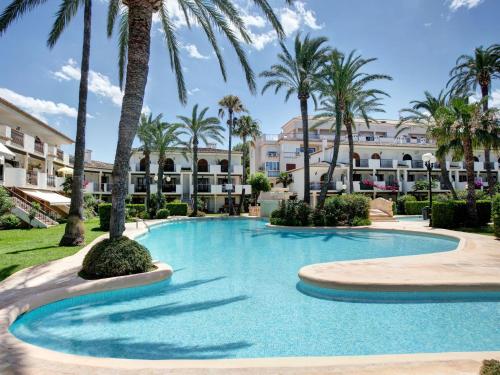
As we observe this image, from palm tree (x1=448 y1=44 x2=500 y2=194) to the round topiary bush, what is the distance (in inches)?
1106

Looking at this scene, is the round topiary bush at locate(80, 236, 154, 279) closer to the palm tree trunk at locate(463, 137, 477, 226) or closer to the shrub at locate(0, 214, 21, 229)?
the shrub at locate(0, 214, 21, 229)

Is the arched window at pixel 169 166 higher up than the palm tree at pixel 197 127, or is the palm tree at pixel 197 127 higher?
the palm tree at pixel 197 127

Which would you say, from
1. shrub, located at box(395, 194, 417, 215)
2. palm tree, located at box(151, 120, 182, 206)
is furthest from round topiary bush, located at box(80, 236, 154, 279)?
shrub, located at box(395, 194, 417, 215)

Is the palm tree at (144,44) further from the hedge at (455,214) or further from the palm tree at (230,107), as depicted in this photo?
the palm tree at (230,107)

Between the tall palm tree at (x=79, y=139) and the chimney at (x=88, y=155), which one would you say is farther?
the chimney at (x=88, y=155)

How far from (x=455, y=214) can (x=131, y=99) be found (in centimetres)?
1968

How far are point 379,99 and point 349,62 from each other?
7806 millimetres

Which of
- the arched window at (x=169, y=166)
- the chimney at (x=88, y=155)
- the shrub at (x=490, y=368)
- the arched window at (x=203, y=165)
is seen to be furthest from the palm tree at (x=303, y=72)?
the chimney at (x=88, y=155)

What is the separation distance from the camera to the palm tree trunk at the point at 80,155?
42.9ft

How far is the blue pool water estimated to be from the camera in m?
4.84

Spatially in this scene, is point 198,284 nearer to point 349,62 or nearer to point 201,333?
point 201,333

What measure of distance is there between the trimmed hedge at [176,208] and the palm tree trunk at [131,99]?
28.4 m

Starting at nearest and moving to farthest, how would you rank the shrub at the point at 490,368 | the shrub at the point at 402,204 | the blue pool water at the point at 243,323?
the shrub at the point at 490,368 → the blue pool water at the point at 243,323 → the shrub at the point at 402,204

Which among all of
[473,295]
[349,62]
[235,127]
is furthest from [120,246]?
[235,127]
